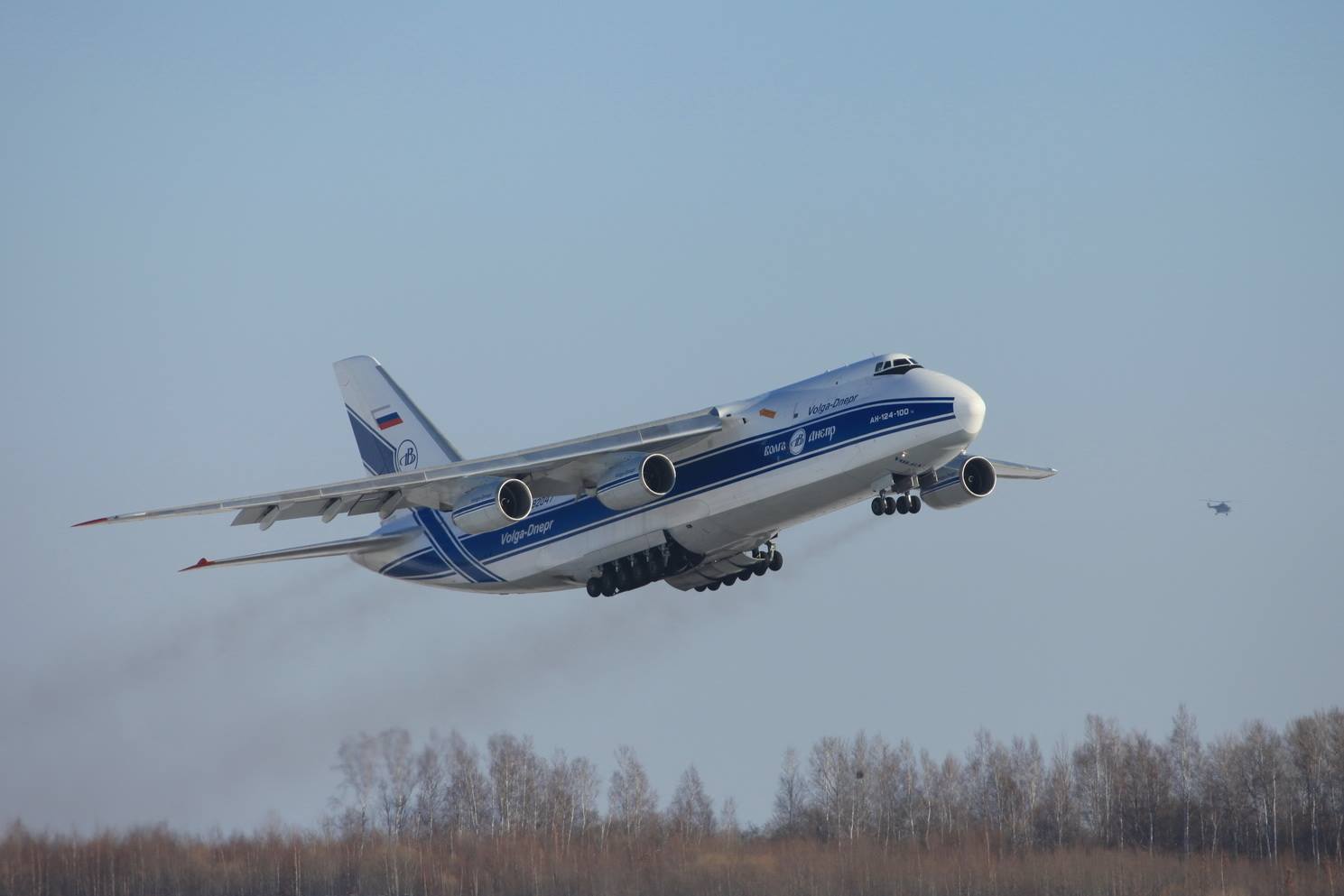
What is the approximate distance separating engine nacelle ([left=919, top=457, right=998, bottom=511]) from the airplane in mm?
19

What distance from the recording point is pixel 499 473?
29.0 meters

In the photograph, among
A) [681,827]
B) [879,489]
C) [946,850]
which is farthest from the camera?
[681,827]

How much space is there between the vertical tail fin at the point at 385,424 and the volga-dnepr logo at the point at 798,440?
27.2 ft

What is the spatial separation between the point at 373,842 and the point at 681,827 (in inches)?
213

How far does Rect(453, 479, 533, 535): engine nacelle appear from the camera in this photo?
93.6 feet

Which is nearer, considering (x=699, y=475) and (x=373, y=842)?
(x=699, y=475)

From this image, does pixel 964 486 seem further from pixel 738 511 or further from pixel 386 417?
pixel 386 417

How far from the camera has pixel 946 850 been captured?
34.2 meters

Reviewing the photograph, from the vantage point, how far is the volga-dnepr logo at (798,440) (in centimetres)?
2822

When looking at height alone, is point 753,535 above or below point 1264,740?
above

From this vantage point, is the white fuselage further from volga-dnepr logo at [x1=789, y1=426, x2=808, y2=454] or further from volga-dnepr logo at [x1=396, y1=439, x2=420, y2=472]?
volga-dnepr logo at [x1=396, y1=439, x2=420, y2=472]

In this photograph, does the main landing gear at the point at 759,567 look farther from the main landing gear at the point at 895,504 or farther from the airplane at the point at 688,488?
the main landing gear at the point at 895,504

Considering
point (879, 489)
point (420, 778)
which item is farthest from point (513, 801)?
point (879, 489)

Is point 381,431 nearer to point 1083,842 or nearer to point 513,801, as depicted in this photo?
point 513,801
